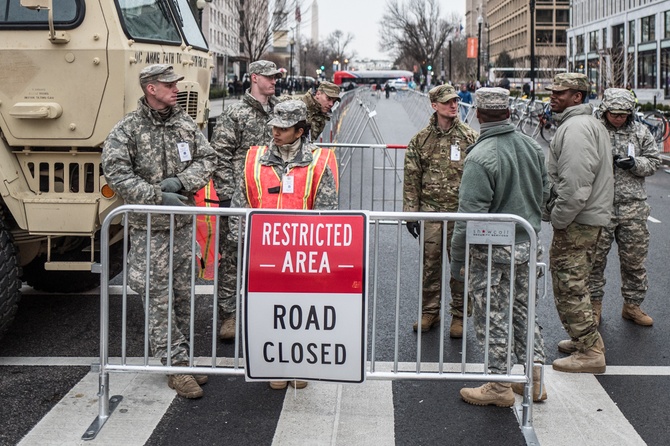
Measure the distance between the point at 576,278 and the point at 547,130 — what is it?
868 inches

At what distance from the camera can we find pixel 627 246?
7.05 metres

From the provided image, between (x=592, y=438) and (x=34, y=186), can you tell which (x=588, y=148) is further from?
(x=34, y=186)

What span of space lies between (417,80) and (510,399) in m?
118

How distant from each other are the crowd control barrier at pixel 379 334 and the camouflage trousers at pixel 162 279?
0.38ft

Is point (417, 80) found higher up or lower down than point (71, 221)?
higher up

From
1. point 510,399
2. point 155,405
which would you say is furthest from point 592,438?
point 155,405

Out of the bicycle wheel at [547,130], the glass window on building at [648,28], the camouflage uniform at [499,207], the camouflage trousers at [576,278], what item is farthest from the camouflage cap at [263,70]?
the glass window on building at [648,28]

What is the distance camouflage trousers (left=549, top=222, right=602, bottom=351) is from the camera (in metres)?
6.02

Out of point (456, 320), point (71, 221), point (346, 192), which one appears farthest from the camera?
point (346, 192)

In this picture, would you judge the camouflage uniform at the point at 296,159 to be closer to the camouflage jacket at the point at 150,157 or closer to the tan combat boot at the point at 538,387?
the camouflage jacket at the point at 150,157

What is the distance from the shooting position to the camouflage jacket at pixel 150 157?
5605 mm

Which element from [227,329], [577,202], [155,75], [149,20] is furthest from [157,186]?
[577,202]

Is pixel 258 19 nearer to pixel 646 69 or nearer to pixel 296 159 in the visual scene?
pixel 646 69

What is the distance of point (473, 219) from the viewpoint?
4.95 m
